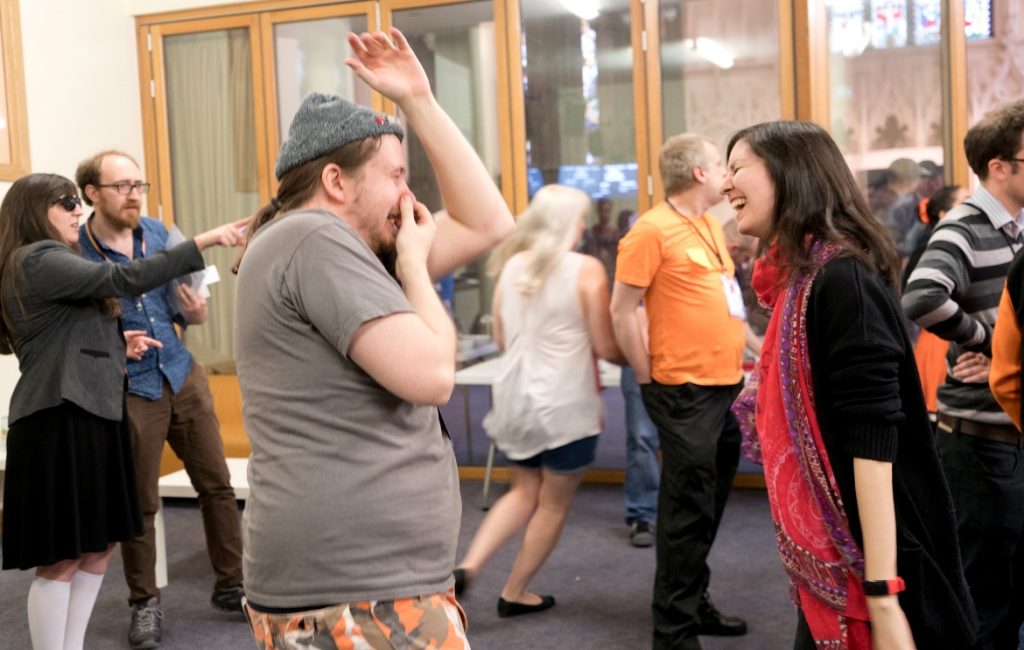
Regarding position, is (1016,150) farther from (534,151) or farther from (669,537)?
(534,151)

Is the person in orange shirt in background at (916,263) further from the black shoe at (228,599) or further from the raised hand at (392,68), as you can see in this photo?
the black shoe at (228,599)

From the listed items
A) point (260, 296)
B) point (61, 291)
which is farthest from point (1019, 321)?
point (61, 291)

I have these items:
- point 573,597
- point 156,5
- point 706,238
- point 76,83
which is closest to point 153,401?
point 573,597

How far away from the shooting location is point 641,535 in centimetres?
443

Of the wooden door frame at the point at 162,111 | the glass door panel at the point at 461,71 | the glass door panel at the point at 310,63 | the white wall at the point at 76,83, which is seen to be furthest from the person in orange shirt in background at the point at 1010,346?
the wooden door frame at the point at 162,111

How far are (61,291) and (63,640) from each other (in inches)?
40.8

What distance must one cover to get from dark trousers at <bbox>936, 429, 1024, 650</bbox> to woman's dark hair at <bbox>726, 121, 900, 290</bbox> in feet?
3.16

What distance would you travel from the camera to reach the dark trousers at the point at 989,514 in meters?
2.46

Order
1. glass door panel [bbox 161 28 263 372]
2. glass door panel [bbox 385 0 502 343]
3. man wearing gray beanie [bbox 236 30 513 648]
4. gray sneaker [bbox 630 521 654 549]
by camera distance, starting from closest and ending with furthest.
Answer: man wearing gray beanie [bbox 236 30 513 648]
gray sneaker [bbox 630 521 654 549]
glass door panel [bbox 385 0 502 343]
glass door panel [bbox 161 28 263 372]

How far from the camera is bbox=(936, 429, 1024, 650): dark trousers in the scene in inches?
97.0

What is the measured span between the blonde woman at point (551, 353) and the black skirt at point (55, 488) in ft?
3.99

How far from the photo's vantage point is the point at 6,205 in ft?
9.75

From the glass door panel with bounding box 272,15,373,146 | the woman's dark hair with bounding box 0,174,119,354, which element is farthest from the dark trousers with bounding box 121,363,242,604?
the glass door panel with bounding box 272,15,373,146

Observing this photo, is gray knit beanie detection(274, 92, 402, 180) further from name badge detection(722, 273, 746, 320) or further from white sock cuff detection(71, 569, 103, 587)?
white sock cuff detection(71, 569, 103, 587)
